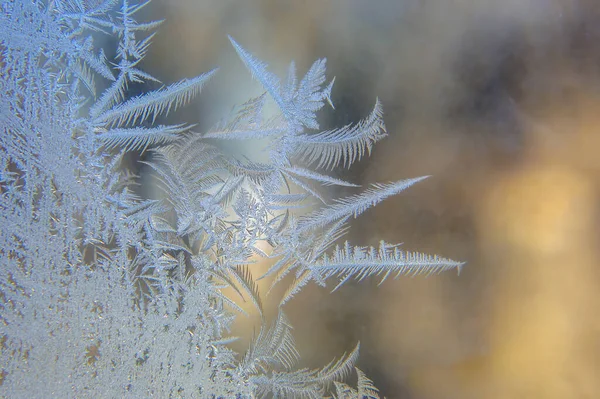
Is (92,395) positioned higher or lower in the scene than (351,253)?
lower

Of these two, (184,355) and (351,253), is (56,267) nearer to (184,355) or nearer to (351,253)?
(184,355)

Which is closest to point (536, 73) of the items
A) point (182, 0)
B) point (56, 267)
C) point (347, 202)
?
point (347, 202)

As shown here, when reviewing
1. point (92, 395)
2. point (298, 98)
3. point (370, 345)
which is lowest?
point (92, 395)
